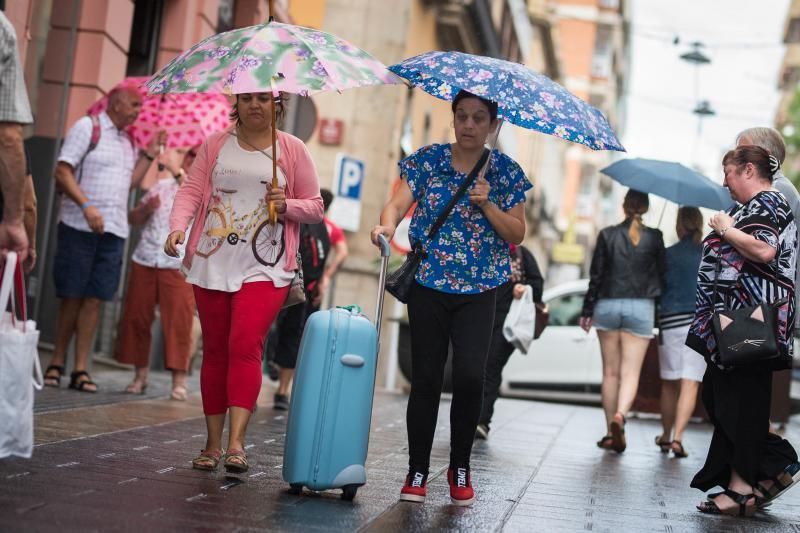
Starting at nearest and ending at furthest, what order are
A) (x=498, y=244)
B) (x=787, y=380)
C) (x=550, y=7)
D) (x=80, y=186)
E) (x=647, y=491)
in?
(x=498, y=244) < (x=647, y=491) < (x=80, y=186) < (x=787, y=380) < (x=550, y=7)

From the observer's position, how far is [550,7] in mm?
52156

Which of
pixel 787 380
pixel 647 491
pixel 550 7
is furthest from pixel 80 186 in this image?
pixel 550 7

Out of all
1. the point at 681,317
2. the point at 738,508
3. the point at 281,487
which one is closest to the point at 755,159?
the point at 738,508

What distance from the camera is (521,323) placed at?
11.7 meters

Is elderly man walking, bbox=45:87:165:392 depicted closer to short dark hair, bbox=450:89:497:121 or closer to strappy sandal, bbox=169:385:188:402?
strappy sandal, bbox=169:385:188:402

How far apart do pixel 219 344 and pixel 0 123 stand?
1.84 metres

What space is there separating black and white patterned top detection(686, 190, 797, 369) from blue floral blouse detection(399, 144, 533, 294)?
129 centimetres

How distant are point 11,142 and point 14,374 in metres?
0.88

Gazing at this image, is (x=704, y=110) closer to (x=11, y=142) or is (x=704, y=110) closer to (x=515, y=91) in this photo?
(x=515, y=91)

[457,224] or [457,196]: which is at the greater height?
[457,196]

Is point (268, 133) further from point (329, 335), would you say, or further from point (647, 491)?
point (647, 491)

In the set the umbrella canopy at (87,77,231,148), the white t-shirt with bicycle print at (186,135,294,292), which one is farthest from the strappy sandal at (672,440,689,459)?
the white t-shirt with bicycle print at (186,135,294,292)

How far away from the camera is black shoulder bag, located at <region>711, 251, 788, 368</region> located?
7.39 meters

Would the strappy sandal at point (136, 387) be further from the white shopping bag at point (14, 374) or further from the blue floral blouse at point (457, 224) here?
the white shopping bag at point (14, 374)
